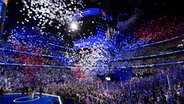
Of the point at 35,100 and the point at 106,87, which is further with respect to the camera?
the point at 106,87

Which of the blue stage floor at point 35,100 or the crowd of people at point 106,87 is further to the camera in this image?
the blue stage floor at point 35,100

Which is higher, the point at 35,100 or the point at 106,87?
the point at 106,87

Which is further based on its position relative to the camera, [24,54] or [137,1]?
[24,54]

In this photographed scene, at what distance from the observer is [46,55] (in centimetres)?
4841

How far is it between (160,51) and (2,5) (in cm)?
4423

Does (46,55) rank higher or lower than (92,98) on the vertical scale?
higher

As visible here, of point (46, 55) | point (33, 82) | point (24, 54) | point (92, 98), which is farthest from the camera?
point (46, 55)

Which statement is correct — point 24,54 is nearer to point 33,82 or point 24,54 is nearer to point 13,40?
point 13,40

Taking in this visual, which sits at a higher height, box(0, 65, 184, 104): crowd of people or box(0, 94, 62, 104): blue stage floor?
box(0, 65, 184, 104): crowd of people

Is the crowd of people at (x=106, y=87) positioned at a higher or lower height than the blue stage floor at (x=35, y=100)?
higher

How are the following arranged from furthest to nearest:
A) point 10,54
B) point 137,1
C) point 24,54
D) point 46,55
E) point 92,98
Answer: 1. point 46,55
2. point 24,54
3. point 10,54
4. point 92,98
5. point 137,1

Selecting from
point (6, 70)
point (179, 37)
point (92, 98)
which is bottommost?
point (92, 98)

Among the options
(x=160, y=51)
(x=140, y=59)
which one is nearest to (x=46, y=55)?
(x=140, y=59)

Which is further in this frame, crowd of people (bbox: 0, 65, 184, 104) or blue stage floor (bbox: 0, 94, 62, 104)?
blue stage floor (bbox: 0, 94, 62, 104)
